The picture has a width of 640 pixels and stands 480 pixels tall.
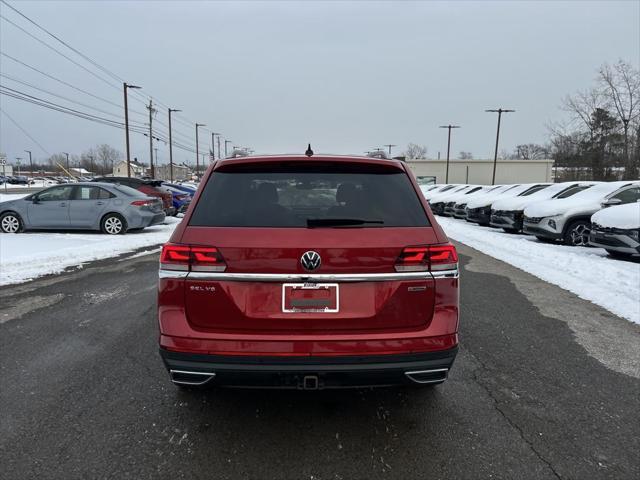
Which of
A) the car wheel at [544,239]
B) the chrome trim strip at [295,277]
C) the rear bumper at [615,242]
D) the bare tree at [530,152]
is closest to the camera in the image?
the chrome trim strip at [295,277]

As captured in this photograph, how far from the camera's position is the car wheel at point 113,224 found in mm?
12781

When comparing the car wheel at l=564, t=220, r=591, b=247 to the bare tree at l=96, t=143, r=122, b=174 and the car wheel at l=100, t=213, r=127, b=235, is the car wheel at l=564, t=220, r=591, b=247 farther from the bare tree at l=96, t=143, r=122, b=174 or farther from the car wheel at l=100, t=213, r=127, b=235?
the bare tree at l=96, t=143, r=122, b=174

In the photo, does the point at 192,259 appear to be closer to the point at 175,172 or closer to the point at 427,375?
the point at 427,375

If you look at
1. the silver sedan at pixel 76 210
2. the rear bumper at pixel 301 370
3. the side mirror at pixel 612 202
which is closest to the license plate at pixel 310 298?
the rear bumper at pixel 301 370

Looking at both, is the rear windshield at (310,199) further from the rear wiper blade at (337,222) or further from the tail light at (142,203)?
the tail light at (142,203)

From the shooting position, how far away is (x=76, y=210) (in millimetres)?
12523

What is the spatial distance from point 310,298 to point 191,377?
826 millimetres

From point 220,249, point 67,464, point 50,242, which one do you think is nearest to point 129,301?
point 67,464

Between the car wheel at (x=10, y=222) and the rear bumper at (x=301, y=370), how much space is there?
12.6 metres

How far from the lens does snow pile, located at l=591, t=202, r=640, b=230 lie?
28.1 feet

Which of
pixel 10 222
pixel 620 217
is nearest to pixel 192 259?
pixel 620 217

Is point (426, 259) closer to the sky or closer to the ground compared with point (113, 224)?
closer to the sky

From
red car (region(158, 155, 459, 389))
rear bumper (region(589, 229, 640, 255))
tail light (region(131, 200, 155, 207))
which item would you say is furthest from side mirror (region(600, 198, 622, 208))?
tail light (region(131, 200, 155, 207))

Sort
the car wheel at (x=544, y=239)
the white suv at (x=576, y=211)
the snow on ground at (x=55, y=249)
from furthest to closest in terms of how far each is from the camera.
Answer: the car wheel at (x=544, y=239) → the white suv at (x=576, y=211) → the snow on ground at (x=55, y=249)
